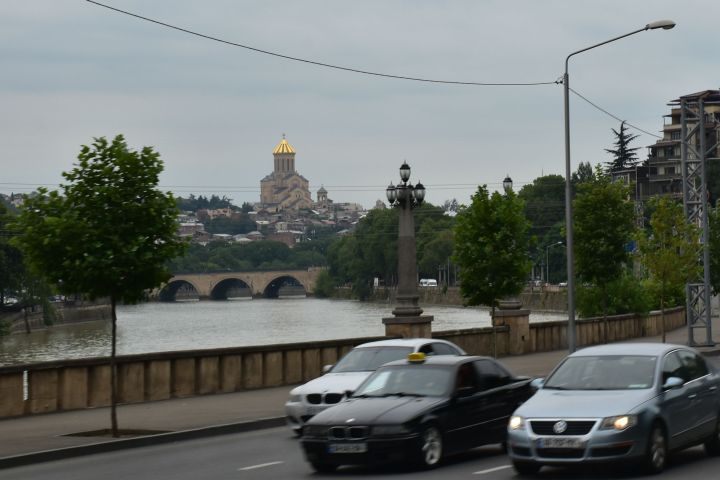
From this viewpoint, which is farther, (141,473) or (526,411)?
(141,473)

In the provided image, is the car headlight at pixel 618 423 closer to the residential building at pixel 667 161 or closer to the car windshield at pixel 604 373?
the car windshield at pixel 604 373

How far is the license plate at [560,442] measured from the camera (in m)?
13.7

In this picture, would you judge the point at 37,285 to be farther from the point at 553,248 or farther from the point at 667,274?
the point at 553,248

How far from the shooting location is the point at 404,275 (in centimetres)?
3619

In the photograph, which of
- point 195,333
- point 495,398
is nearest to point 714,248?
point 495,398

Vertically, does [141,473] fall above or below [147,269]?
below

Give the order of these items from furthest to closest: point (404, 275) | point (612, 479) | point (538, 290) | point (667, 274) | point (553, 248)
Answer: point (553, 248) < point (538, 290) < point (667, 274) < point (404, 275) < point (612, 479)

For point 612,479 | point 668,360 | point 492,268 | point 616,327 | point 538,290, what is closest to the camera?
point 612,479

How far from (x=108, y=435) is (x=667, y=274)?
2642 cm

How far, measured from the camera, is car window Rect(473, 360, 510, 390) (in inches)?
667

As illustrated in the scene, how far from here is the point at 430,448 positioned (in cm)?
1548

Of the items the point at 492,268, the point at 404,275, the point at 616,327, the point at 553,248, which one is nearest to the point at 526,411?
the point at 404,275

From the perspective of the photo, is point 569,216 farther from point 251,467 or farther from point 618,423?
point 618,423

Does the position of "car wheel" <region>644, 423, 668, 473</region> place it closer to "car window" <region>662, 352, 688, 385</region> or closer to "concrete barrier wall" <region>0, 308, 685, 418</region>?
"car window" <region>662, 352, 688, 385</region>
